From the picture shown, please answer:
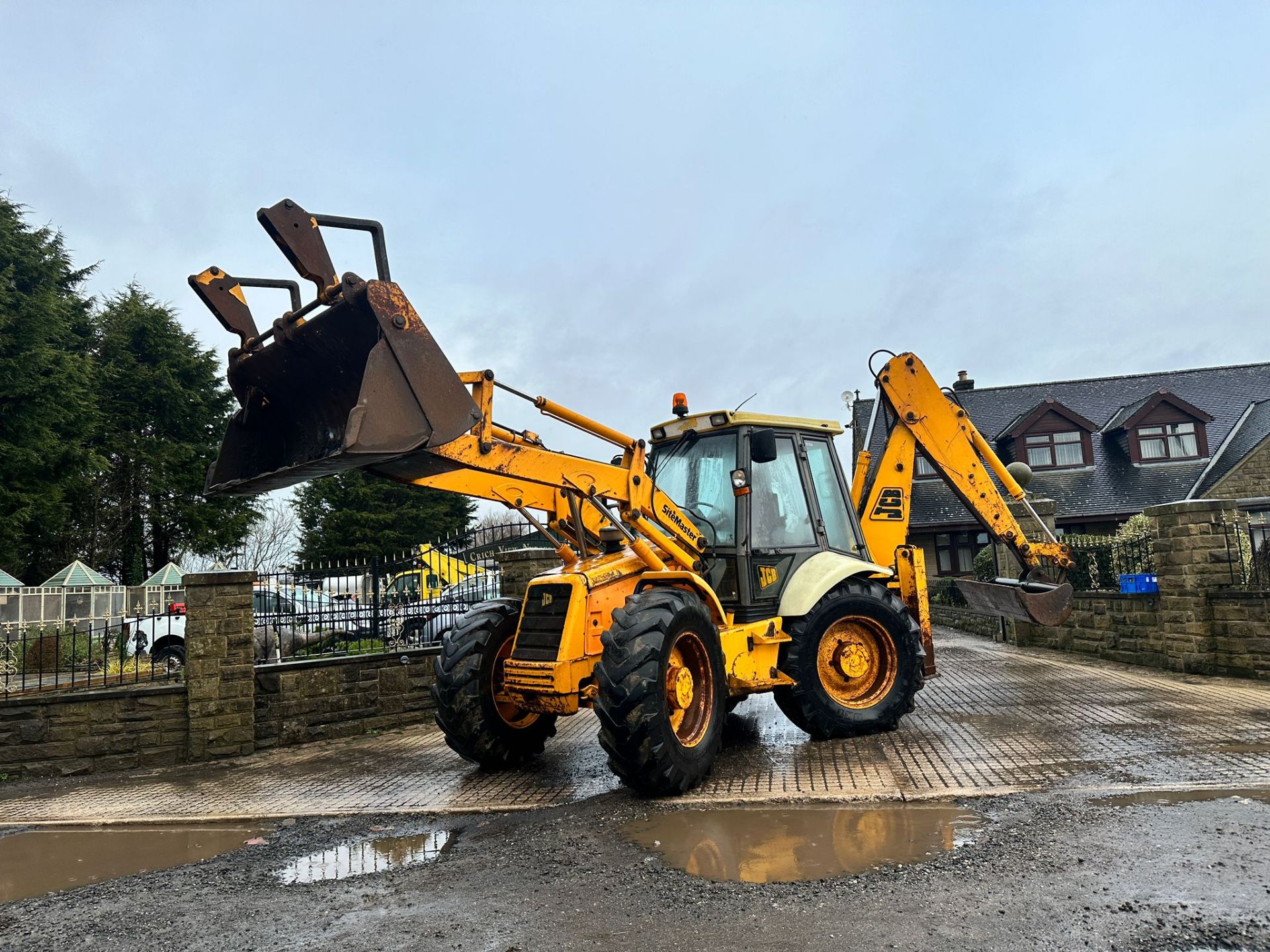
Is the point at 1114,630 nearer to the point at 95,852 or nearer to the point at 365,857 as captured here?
the point at 365,857

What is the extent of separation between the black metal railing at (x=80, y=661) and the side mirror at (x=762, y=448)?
564 centimetres

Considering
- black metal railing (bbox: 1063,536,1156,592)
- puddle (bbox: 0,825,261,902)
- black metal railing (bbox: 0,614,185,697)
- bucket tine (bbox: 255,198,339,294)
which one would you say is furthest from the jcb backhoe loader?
black metal railing (bbox: 0,614,185,697)

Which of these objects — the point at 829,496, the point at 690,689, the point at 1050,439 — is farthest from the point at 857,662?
the point at 1050,439

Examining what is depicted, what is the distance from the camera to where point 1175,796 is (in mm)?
4492

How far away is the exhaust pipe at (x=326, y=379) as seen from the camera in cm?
439

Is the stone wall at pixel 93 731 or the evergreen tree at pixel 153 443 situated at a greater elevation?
the evergreen tree at pixel 153 443

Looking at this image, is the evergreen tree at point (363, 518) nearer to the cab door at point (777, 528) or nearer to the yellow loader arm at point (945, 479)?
the yellow loader arm at point (945, 479)

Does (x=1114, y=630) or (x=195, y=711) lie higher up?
(x=195, y=711)

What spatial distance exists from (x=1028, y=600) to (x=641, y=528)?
13.1 ft

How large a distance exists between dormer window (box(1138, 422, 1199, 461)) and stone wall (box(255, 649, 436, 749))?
78.0ft

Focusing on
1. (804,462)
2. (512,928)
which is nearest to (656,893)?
(512,928)

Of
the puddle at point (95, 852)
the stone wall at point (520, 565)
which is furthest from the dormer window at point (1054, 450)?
the puddle at point (95, 852)

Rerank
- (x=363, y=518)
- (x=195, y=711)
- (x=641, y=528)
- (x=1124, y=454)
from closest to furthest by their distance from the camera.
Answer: (x=641, y=528)
(x=195, y=711)
(x=1124, y=454)
(x=363, y=518)

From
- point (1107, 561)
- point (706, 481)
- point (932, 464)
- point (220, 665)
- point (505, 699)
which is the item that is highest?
point (932, 464)
